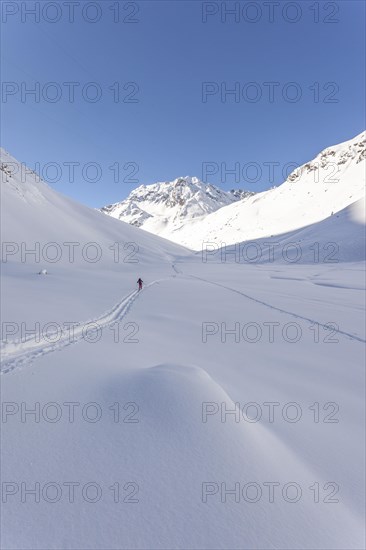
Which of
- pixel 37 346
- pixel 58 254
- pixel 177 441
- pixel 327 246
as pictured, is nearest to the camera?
pixel 177 441

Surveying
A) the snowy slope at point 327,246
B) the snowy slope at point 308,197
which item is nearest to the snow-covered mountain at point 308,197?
the snowy slope at point 308,197

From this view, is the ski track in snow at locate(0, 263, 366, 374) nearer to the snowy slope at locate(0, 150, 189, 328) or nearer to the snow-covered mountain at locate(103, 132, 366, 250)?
the snowy slope at locate(0, 150, 189, 328)

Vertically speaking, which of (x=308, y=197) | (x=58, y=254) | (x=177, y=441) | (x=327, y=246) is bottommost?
(x=177, y=441)

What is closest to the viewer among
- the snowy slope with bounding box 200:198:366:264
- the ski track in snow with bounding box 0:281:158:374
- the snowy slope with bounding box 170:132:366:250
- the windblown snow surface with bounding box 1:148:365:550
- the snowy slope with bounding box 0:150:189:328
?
the windblown snow surface with bounding box 1:148:365:550

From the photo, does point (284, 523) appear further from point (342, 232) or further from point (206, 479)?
point (342, 232)

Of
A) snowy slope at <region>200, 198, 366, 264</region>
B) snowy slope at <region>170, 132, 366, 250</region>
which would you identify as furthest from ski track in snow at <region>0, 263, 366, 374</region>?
snowy slope at <region>170, 132, 366, 250</region>

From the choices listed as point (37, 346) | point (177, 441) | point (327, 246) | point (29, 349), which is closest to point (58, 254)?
point (37, 346)

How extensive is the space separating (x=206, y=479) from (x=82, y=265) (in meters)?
35.2

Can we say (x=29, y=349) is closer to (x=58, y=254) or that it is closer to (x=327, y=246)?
(x=58, y=254)

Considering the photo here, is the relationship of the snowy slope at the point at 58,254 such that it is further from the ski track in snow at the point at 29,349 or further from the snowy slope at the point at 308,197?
the snowy slope at the point at 308,197

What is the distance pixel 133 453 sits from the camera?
10.1 ft

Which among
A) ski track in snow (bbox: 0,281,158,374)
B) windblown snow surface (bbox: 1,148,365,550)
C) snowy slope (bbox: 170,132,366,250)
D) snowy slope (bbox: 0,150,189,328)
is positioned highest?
snowy slope (bbox: 170,132,366,250)

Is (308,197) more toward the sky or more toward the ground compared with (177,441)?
more toward the sky

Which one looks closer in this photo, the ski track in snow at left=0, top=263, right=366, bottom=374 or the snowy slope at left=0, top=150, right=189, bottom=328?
the ski track in snow at left=0, top=263, right=366, bottom=374
